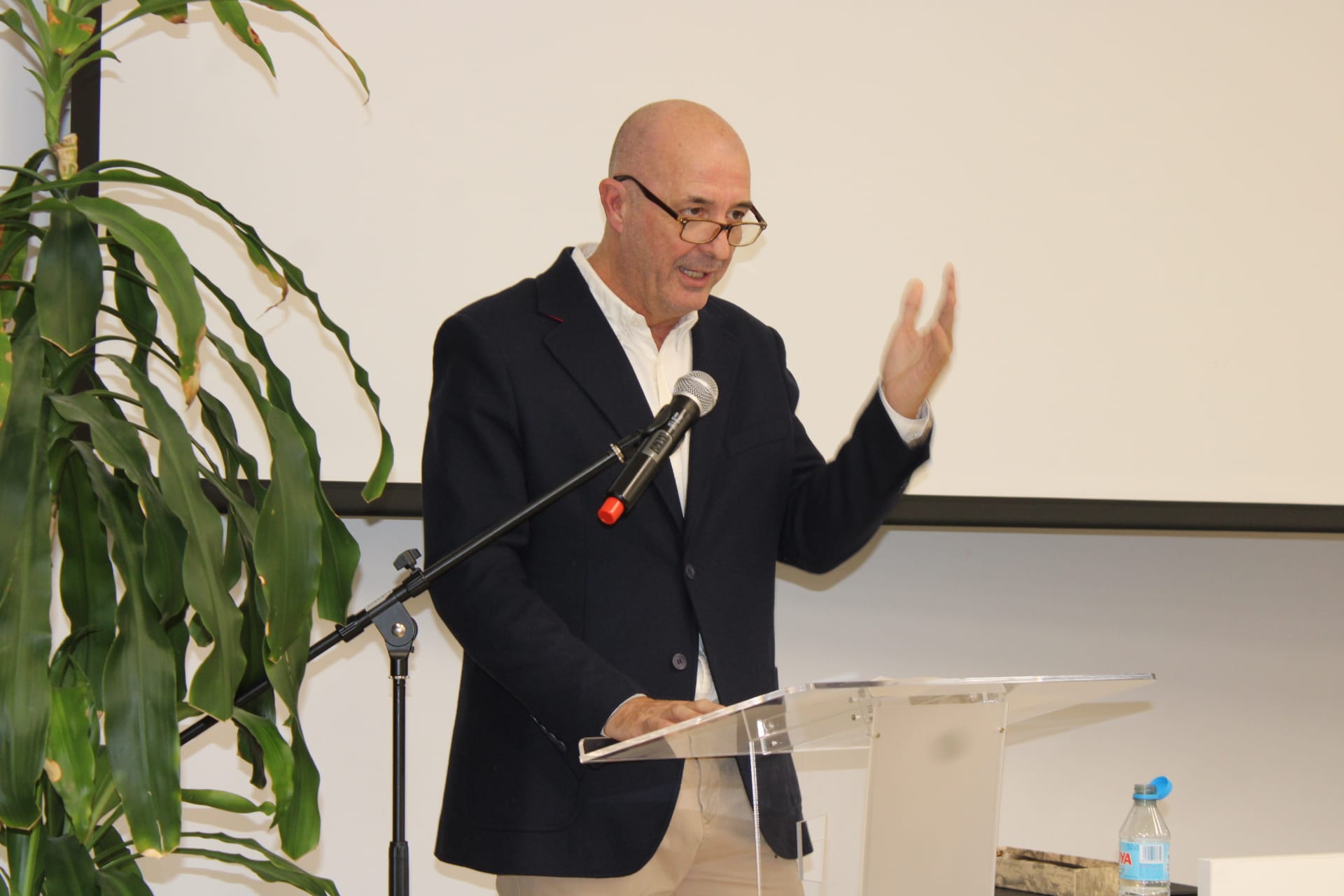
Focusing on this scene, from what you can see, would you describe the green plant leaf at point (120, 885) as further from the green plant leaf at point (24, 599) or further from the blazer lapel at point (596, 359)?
the blazer lapel at point (596, 359)

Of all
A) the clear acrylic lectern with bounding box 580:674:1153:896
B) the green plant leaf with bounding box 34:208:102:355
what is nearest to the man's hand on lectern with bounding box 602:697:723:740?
the clear acrylic lectern with bounding box 580:674:1153:896

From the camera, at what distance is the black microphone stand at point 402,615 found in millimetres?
1508

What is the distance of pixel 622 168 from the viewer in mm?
2094

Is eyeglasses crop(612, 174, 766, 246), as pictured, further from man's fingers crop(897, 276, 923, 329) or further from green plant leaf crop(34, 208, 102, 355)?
green plant leaf crop(34, 208, 102, 355)

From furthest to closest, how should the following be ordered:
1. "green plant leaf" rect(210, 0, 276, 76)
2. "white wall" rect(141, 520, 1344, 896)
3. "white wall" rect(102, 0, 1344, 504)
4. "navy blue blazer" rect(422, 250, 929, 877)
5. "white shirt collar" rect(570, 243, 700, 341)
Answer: "white wall" rect(141, 520, 1344, 896) → "white wall" rect(102, 0, 1344, 504) → "white shirt collar" rect(570, 243, 700, 341) → "green plant leaf" rect(210, 0, 276, 76) → "navy blue blazer" rect(422, 250, 929, 877)

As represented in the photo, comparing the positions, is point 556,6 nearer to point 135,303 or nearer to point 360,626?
point 135,303

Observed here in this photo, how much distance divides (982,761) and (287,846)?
2.90 feet

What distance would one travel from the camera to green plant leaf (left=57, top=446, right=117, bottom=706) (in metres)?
1.81

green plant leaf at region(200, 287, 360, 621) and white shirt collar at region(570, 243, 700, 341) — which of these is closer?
green plant leaf at region(200, 287, 360, 621)

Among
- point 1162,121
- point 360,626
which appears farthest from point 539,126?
point 360,626

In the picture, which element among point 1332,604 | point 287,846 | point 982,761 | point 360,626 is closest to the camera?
point 982,761

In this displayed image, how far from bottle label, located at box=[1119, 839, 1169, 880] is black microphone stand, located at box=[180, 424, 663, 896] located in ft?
3.93

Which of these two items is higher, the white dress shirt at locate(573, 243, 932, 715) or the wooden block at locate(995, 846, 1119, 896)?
the white dress shirt at locate(573, 243, 932, 715)

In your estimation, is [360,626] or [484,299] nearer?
[360,626]
